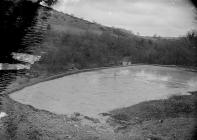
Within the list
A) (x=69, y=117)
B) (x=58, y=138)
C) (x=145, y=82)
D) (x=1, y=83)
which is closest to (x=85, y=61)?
(x=145, y=82)

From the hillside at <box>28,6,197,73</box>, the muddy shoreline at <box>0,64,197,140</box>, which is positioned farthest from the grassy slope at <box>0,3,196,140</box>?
the hillside at <box>28,6,197,73</box>

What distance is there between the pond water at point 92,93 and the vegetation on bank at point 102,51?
293 cm

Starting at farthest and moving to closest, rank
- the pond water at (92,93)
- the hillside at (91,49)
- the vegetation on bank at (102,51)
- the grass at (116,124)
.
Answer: the vegetation on bank at (102,51) → the hillside at (91,49) → the pond water at (92,93) → the grass at (116,124)

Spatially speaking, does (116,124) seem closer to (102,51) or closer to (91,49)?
(91,49)

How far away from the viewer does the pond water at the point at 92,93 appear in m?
9.36

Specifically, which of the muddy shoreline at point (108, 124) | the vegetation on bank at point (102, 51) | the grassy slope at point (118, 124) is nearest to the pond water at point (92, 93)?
the muddy shoreline at point (108, 124)

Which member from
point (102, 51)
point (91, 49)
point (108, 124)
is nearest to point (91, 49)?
point (91, 49)

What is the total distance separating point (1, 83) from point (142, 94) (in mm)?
11135

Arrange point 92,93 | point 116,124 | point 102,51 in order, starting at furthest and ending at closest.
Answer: point 102,51
point 92,93
point 116,124

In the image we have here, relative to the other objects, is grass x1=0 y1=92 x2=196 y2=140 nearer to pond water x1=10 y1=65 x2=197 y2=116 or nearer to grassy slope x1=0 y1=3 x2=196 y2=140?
grassy slope x1=0 y1=3 x2=196 y2=140

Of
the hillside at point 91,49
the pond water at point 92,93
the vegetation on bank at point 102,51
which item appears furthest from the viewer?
the vegetation on bank at point 102,51

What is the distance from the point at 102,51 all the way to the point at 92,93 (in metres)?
12.5

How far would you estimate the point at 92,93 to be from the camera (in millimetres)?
11586

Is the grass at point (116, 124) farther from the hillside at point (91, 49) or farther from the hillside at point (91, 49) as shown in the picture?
the hillside at point (91, 49)
